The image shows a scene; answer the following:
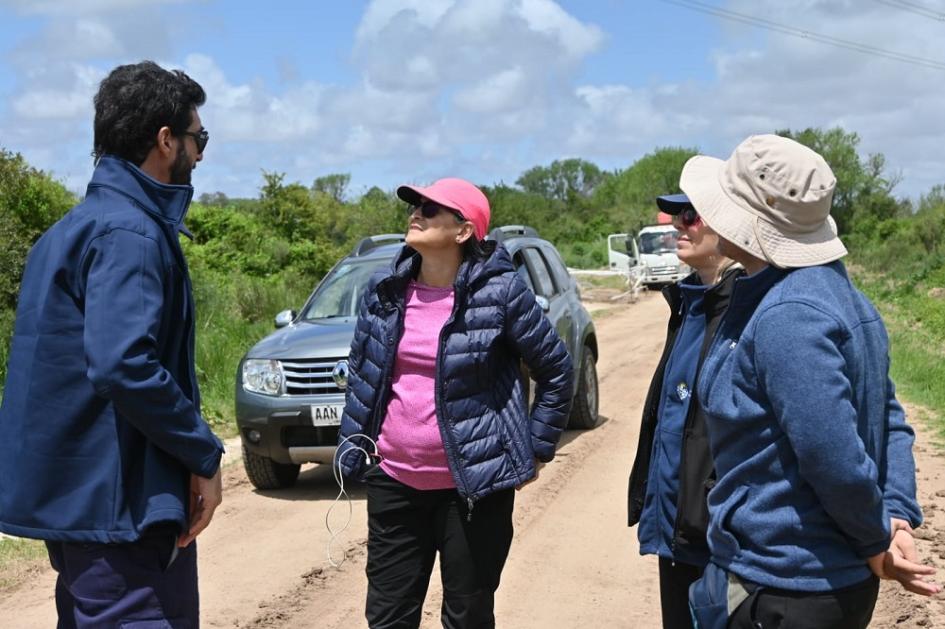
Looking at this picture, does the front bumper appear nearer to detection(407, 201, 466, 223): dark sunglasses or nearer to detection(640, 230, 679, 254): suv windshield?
detection(407, 201, 466, 223): dark sunglasses

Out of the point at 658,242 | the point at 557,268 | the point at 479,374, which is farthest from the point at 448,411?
the point at 658,242

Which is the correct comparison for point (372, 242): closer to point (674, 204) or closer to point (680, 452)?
point (674, 204)

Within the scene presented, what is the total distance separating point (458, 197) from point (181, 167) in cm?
123

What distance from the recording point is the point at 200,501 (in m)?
3.23

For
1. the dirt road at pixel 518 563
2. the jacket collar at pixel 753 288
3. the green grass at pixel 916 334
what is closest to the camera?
the jacket collar at pixel 753 288

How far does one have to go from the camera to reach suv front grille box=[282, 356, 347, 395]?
27.6 feet

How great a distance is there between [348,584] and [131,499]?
3387mm

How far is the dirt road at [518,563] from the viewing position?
5.70m

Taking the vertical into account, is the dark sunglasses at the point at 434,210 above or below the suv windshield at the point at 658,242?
above

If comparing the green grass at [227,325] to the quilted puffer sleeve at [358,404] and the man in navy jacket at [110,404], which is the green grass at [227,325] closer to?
the quilted puffer sleeve at [358,404]

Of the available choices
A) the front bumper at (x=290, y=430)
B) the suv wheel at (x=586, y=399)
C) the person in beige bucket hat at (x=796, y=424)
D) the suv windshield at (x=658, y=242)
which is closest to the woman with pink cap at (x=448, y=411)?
the person in beige bucket hat at (x=796, y=424)

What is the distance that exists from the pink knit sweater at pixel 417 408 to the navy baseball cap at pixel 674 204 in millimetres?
855

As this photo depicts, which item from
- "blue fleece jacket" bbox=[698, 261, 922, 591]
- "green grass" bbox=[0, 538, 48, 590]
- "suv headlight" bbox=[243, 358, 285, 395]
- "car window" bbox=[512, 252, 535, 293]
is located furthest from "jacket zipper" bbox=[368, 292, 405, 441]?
"car window" bbox=[512, 252, 535, 293]

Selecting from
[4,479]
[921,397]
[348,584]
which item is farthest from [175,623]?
[921,397]
